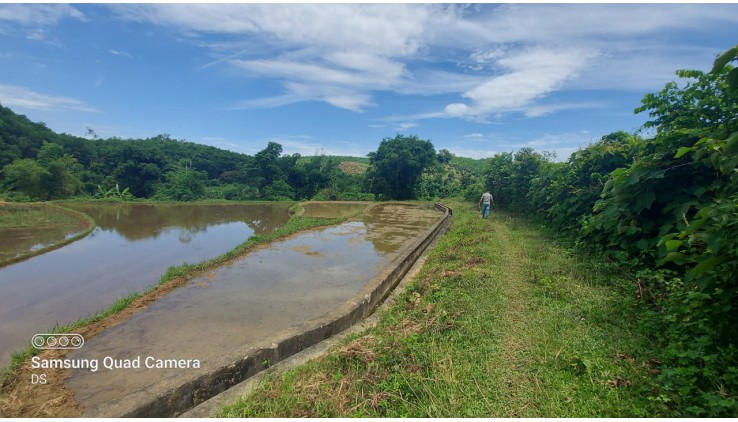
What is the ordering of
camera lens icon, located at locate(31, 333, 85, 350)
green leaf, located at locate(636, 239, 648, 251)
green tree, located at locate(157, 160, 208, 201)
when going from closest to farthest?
1. camera lens icon, located at locate(31, 333, 85, 350)
2. green leaf, located at locate(636, 239, 648, 251)
3. green tree, located at locate(157, 160, 208, 201)

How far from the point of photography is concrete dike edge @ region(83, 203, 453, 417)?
2.83 metres

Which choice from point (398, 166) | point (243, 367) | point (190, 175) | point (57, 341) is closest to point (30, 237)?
point (57, 341)

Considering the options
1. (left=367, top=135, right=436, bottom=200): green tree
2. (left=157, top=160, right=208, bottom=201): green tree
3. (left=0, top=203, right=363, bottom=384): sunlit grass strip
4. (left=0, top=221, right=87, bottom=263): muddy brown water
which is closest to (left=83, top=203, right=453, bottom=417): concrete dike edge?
(left=0, top=203, right=363, bottom=384): sunlit grass strip

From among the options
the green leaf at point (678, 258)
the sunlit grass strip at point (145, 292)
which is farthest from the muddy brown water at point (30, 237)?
the green leaf at point (678, 258)

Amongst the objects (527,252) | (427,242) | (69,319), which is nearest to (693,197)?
(527,252)

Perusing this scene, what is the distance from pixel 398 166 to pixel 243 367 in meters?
26.1

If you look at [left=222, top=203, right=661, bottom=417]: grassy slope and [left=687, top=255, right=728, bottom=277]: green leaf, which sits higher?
[left=687, top=255, right=728, bottom=277]: green leaf

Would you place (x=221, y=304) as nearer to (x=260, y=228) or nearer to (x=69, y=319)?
(x=69, y=319)

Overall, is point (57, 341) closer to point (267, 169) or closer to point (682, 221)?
point (682, 221)

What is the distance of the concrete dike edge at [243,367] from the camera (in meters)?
2.83

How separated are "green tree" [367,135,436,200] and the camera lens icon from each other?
25.4 m

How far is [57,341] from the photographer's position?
4375mm

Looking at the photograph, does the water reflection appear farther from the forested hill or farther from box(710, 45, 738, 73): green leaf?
box(710, 45, 738, 73): green leaf

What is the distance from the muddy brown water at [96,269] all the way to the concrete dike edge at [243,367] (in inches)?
108
